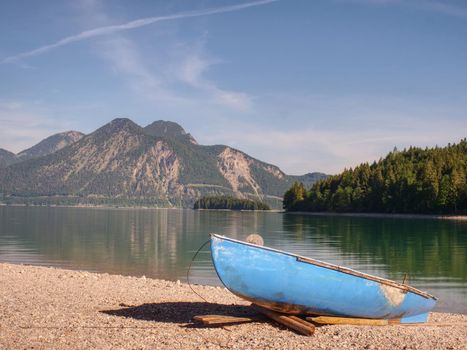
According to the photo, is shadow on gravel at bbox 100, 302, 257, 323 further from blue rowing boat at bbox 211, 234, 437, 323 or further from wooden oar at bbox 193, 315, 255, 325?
blue rowing boat at bbox 211, 234, 437, 323

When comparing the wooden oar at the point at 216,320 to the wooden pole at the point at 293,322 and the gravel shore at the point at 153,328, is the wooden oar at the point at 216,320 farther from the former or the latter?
the wooden pole at the point at 293,322

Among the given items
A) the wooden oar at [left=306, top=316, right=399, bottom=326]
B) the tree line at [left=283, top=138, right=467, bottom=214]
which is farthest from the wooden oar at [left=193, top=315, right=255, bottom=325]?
the tree line at [left=283, top=138, right=467, bottom=214]

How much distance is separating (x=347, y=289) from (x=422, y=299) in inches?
149

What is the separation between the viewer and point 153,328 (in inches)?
652

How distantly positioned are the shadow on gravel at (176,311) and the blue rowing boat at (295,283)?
7.79ft

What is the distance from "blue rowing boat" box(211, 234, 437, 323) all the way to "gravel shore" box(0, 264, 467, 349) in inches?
30.0

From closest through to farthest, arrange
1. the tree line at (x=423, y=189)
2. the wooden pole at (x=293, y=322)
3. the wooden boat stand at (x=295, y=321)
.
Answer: the wooden pole at (x=293, y=322) < the wooden boat stand at (x=295, y=321) < the tree line at (x=423, y=189)

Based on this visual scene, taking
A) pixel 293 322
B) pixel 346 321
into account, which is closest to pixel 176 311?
pixel 293 322

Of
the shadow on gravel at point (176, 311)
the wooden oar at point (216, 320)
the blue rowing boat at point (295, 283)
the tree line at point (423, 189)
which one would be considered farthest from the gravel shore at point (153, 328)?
the tree line at point (423, 189)

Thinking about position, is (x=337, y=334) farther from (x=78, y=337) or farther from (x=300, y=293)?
(x=78, y=337)

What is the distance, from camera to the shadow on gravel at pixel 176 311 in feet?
60.5

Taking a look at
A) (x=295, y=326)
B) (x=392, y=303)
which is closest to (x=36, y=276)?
(x=295, y=326)

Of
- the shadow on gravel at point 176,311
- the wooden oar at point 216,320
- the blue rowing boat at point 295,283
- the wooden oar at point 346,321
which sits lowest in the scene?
the shadow on gravel at point 176,311

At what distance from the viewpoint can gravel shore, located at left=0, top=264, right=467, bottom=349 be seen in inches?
583
